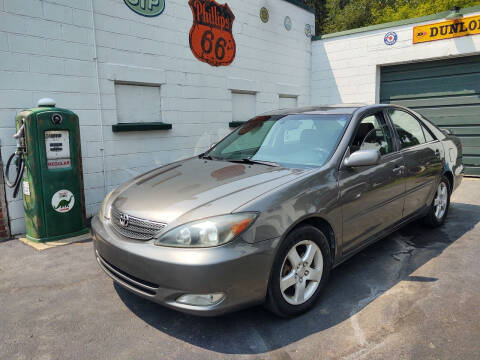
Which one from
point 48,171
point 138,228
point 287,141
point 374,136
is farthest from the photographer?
point 48,171

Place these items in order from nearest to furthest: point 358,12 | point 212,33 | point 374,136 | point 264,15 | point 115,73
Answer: point 374,136 < point 115,73 < point 212,33 < point 264,15 < point 358,12

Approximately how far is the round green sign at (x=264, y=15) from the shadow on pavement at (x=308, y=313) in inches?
237

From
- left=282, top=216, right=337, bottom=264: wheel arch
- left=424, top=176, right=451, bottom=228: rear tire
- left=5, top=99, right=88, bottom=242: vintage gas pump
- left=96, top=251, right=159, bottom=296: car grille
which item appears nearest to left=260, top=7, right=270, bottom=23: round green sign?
left=5, top=99, right=88, bottom=242: vintage gas pump

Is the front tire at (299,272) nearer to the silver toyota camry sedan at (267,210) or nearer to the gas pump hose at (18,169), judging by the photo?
the silver toyota camry sedan at (267,210)

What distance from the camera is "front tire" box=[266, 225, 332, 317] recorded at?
99.4 inches

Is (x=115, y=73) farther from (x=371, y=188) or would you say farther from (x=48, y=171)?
(x=371, y=188)

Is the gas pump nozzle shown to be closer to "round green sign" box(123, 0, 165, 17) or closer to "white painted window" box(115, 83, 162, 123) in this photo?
"white painted window" box(115, 83, 162, 123)

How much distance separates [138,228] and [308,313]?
141 centimetres

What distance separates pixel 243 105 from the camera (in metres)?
8.05

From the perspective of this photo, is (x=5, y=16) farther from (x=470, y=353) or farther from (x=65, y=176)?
(x=470, y=353)

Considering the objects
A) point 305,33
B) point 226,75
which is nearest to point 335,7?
point 305,33

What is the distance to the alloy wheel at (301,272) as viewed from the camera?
262cm

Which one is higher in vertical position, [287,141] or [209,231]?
[287,141]

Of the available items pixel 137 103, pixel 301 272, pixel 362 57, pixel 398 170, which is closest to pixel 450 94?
pixel 362 57
